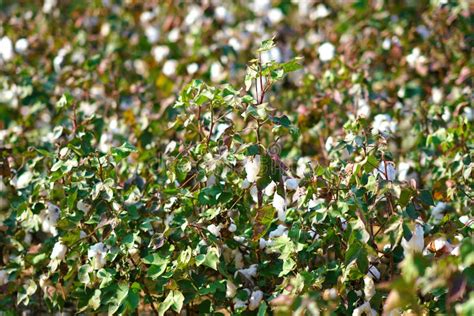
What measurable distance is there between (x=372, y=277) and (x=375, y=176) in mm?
227

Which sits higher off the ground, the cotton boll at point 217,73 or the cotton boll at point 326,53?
the cotton boll at point 326,53

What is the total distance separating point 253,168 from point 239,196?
165mm

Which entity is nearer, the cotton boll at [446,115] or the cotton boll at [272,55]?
the cotton boll at [446,115]

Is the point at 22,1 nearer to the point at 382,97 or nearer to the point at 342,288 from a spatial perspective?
the point at 382,97

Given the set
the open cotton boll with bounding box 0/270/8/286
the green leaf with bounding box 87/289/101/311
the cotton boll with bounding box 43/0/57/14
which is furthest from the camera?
the cotton boll with bounding box 43/0/57/14

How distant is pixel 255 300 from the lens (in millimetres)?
1929

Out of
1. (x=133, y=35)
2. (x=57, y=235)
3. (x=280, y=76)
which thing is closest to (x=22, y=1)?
(x=133, y=35)

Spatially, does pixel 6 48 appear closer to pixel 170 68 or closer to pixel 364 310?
pixel 170 68

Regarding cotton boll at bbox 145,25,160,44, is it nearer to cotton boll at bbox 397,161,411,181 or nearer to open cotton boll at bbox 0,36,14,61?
open cotton boll at bbox 0,36,14,61

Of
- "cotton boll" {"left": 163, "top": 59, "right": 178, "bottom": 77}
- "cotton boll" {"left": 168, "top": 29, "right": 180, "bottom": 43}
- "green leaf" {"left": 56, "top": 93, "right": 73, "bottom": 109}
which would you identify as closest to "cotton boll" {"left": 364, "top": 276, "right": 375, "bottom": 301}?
"green leaf" {"left": 56, "top": 93, "right": 73, "bottom": 109}

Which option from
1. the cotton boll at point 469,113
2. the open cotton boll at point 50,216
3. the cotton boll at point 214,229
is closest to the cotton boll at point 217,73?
the cotton boll at point 469,113

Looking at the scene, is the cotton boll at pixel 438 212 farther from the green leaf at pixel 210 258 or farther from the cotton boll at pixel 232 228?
the green leaf at pixel 210 258

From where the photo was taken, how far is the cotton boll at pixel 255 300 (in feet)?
6.32

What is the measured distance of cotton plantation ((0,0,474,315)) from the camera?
181 cm
